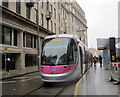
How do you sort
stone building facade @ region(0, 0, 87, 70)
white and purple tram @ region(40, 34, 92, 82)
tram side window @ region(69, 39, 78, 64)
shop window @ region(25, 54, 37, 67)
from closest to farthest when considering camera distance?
1. white and purple tram @ region(40, 34, 92, 82)
2. tram side window @ region(69, 39, 78, 64)
3. stone building facade @ region(0, 0, 87, 70)
4. shop window @ region(25, 54, 37, 67)

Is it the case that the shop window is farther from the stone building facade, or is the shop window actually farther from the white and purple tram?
the white and purple tram

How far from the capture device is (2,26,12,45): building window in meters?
20.8

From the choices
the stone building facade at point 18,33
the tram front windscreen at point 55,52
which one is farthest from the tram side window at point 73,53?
the stone building facade at point 18,33

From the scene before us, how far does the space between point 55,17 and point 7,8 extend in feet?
74.9

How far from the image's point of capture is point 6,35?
21578mm

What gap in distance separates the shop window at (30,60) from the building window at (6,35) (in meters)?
4.72

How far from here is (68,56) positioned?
1000 cm

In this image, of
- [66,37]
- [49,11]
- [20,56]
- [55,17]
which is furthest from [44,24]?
[66,37]

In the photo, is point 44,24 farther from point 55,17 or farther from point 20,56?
point 20,56

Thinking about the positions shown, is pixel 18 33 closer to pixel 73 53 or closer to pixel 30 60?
pixel 30 60

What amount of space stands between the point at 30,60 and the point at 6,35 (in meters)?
7.48

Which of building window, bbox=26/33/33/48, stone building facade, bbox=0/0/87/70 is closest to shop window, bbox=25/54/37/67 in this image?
stone building facade, bbox=0/0/87/70

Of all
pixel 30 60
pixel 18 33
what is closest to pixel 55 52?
pixel 18 33

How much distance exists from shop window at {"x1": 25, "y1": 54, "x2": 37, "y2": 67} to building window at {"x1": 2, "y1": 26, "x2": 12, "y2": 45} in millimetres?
4722
